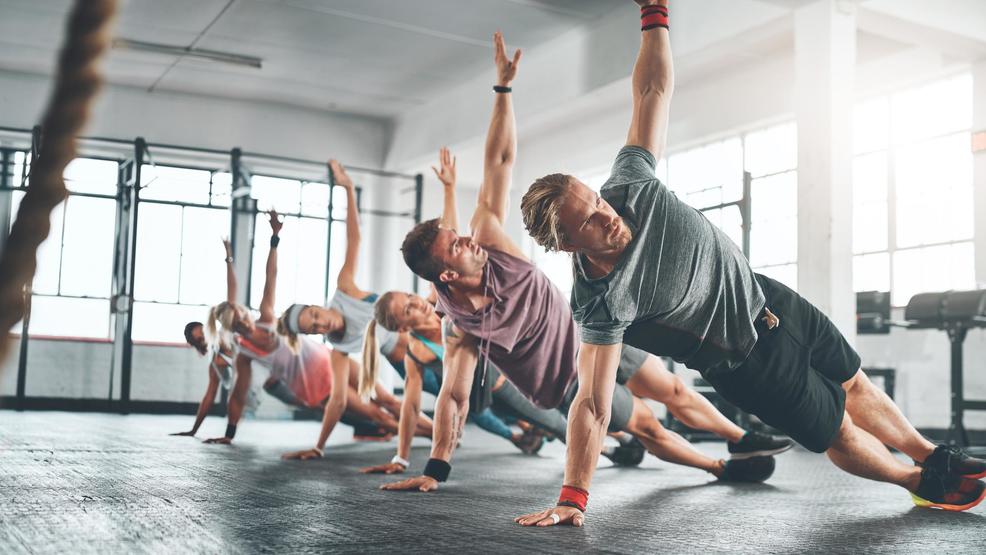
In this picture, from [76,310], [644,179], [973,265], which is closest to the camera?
[644,179]

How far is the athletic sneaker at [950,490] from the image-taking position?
2469mm

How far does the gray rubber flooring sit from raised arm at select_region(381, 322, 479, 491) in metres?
0.14

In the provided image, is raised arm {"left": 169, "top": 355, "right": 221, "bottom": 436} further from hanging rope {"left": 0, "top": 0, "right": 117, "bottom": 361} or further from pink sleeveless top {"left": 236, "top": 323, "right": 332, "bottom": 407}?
hanging rope {"left": 0, "top": 0, "right": 117, "bottom": 361}

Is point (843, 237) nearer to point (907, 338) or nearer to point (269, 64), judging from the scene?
point (907, 338)

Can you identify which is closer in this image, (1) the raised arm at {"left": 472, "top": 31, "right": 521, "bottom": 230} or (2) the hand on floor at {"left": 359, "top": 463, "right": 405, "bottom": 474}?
(1) the raised arm at {"left": 472, "top": 31, "right": 521, "bottom": 230}

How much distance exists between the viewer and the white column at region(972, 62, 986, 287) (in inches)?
272

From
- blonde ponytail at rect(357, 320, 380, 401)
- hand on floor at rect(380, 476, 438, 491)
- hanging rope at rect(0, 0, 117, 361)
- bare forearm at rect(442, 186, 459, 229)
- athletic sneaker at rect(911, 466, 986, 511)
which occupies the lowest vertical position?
hand on floor at rect(380, 476, 438, 491)

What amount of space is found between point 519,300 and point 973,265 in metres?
5.27

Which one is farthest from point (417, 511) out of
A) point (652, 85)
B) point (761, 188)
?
point (761, 188)

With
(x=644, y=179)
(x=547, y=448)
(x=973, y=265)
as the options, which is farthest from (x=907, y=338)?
(x=644, y=179)

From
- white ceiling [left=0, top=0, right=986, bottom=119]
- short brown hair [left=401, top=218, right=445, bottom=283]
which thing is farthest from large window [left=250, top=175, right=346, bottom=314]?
short brown hair [left=401, top=218, right=445, bottom=283]

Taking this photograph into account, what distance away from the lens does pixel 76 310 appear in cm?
977

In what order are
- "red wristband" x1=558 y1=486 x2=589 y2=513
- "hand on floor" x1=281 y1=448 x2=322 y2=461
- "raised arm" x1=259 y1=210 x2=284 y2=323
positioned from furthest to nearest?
1. "raised arm" x1=259 y1=210 x2=284 y2=323
2. "hand on floor" x1=281 y1=448 x2=322 y2=461
3. "red wristband" x1=558 y1=486 x2=589 y2=513

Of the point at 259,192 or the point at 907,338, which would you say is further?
the point at 259,192
